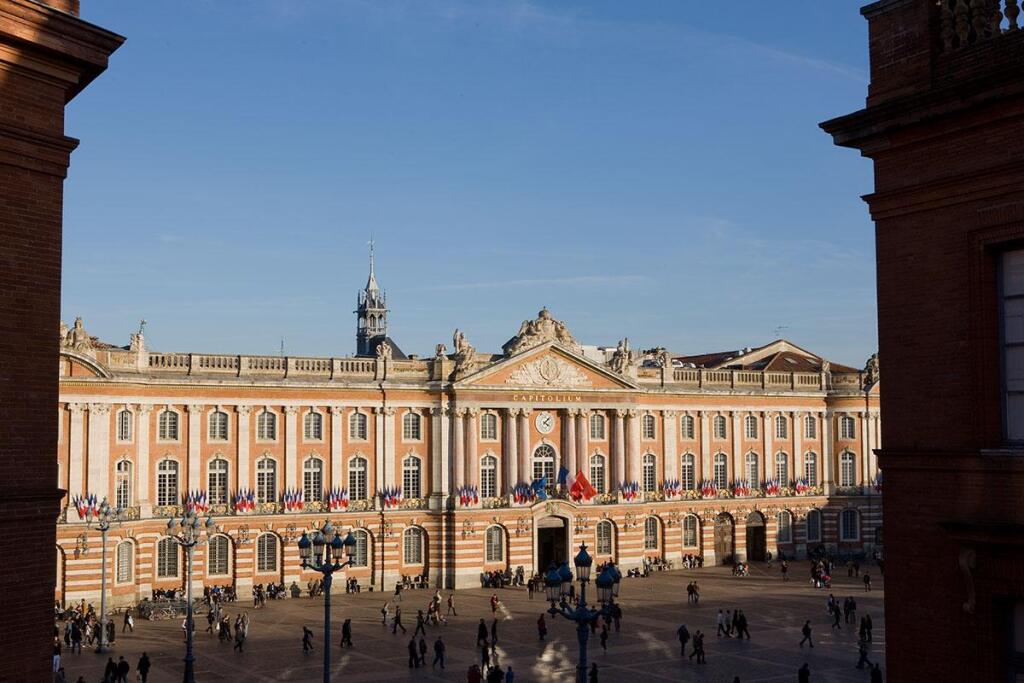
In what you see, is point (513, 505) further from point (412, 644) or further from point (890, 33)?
point (890, 33)

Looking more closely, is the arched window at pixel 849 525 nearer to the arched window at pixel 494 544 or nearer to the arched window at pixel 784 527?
the arched window at pixel 784 527

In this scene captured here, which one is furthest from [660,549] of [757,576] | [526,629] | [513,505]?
[526,629]

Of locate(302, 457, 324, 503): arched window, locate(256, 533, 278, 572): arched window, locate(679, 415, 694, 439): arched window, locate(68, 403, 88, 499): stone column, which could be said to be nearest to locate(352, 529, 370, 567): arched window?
locate(302, 457, 324, 503): arched window

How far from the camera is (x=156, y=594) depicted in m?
58.5

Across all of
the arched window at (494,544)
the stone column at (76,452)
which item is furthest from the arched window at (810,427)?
the stone column at (76,452)

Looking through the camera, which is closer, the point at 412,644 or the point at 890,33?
the point at 890,33

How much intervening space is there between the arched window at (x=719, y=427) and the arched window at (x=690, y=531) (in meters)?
5.80

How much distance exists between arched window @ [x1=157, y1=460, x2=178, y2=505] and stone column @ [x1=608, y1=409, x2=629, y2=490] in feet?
88.3

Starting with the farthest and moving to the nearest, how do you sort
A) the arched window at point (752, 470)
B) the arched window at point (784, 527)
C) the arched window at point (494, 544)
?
the arched window at point (784, 527), the arched window at point (752, 470), the arched window at point (494, 544)

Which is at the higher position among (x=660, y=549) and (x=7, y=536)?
(x=7, y=536)

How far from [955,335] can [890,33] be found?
405 centimetres

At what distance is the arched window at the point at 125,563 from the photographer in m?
58.2

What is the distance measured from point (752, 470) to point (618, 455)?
11978 millimetres

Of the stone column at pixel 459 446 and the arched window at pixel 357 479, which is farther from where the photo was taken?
the stone column at pixel 459 446
